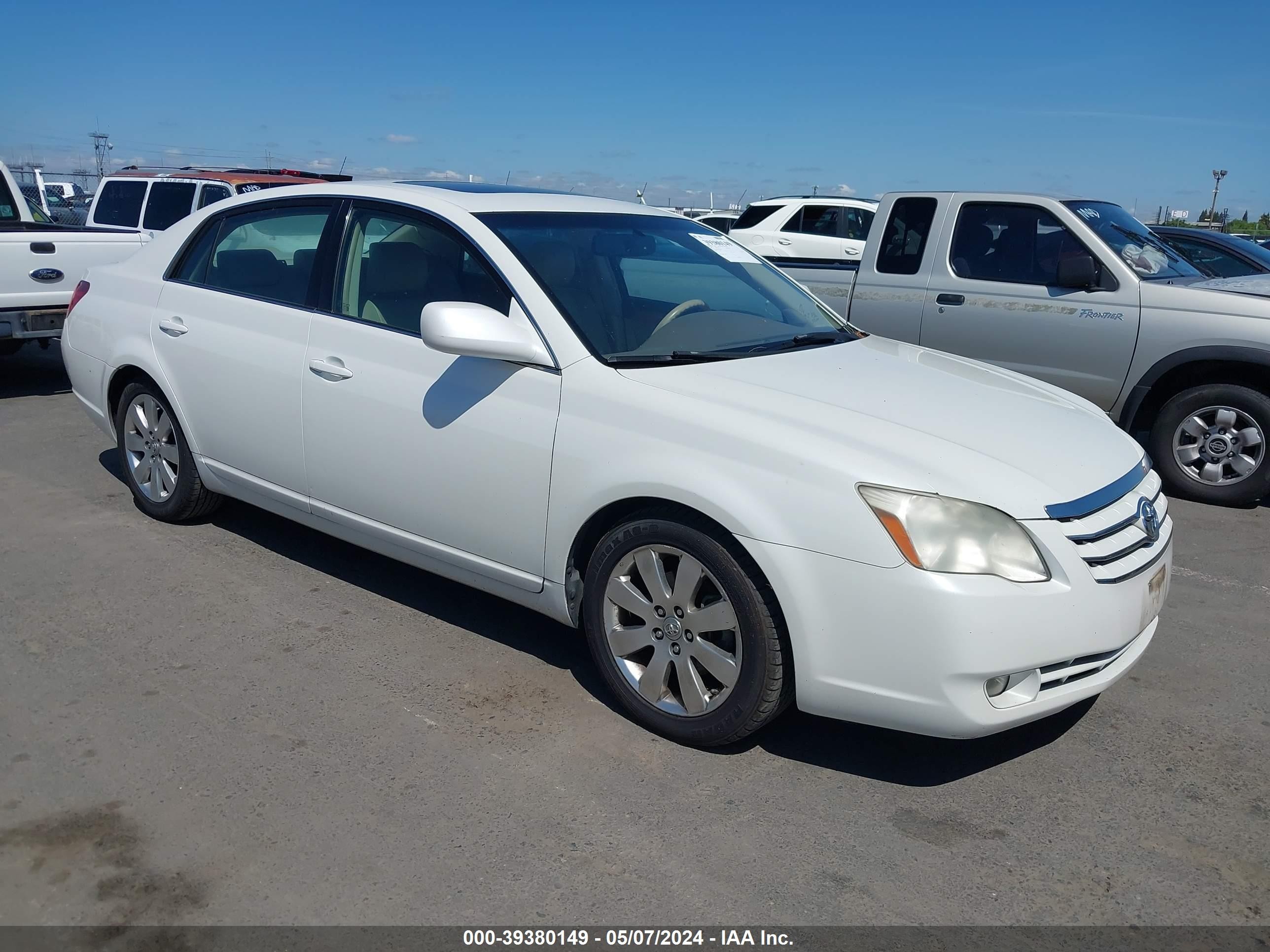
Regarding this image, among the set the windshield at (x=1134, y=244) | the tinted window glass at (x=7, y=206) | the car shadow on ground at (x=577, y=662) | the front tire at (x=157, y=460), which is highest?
the windshield at (x=1134, y=244)

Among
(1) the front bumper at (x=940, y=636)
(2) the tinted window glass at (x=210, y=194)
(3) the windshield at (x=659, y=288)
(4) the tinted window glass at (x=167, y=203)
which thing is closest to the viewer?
(1) the front bumper at (x=940, y=636)

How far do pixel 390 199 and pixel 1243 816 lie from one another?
368cm

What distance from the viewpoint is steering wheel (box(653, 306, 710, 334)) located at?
3.92 meters

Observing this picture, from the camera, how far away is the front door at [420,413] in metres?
3.64

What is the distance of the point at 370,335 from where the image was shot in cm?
413

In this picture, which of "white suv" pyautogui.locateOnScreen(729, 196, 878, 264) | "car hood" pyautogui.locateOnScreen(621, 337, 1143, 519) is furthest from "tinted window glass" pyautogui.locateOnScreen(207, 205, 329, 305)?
"white suv" pyautogui.locateOnScreen(729, 196, 878, 264)

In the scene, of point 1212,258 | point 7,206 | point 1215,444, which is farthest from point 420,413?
point 1212,258

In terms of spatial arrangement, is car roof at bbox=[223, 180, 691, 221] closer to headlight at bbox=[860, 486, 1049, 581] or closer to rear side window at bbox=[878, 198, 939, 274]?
headlight at bbox=[860, 486, 1049, 581]

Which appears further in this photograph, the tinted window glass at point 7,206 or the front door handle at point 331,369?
the tinted window glass at point 7,206

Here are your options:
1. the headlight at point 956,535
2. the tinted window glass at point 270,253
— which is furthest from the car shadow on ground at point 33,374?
the headlight at point 956,535

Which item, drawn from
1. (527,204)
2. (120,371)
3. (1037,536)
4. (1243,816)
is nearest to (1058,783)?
(1243,816)

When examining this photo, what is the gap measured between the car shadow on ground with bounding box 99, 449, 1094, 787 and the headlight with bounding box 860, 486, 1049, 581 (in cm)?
79

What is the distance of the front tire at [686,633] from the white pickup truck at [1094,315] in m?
4.27

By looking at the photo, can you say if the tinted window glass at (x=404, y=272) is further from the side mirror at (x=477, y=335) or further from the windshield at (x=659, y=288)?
the side mirror at (x=477, y=335)
